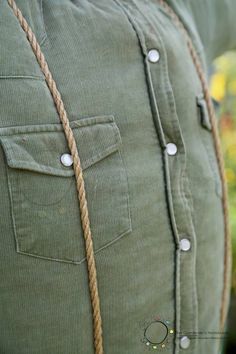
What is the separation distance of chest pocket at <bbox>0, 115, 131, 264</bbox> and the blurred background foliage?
3.59ft

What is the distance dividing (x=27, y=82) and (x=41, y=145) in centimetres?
10

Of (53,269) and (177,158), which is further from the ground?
(177,158)

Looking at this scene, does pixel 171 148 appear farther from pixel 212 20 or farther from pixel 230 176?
pixel 230 176

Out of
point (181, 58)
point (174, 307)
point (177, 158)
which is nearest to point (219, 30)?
point (181, 58)

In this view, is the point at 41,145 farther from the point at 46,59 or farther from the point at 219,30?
the point at 219,30

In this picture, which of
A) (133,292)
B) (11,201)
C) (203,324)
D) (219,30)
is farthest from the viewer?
(219,30)

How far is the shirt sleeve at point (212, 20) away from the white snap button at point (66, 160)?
1.42 feet

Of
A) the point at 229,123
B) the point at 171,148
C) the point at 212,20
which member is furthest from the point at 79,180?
the point at 229,123

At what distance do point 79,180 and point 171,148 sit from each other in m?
0.22

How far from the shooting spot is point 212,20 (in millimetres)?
1377

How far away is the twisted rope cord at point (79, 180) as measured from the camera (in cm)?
100

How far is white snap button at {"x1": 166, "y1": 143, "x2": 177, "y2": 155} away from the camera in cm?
114

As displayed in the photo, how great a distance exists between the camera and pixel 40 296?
0.99 meters

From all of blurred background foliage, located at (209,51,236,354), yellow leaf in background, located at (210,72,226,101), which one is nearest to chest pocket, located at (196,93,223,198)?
blurred background foliage, located at (209,51,236,354)
